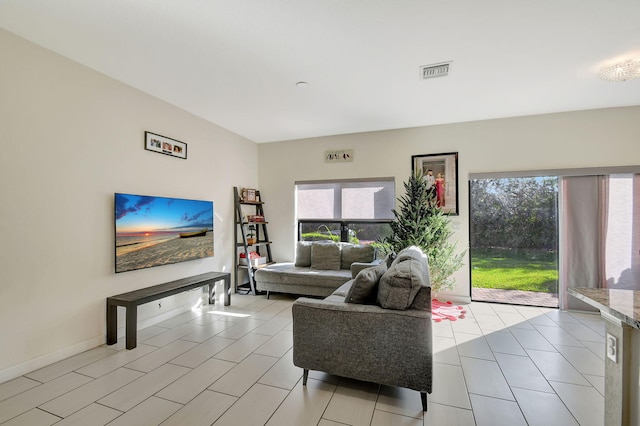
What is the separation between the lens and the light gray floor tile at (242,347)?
2.72 meters

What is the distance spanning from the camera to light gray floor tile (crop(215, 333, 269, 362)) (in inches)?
107

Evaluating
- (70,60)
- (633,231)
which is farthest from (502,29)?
(70,60)

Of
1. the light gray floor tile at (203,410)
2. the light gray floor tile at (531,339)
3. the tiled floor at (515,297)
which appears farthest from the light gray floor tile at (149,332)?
the tiled floor at (515,297)

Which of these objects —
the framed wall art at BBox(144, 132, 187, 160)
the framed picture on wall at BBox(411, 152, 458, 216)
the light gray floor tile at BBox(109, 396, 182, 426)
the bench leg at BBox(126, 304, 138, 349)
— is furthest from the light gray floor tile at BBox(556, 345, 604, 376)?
the framed wall art at BBox(144, 132, 187, 160)

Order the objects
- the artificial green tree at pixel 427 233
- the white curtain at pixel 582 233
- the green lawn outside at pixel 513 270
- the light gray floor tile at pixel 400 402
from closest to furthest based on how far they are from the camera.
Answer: the light gray floor tile at pixel 400 402 < the white curtain at pixel 582 233 < the artificial green tree at pixel 427 233 < the green lawn outside at pixel 513 270

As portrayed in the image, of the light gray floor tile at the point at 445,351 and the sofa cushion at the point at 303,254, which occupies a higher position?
the sofa cushion at the point at 303,254

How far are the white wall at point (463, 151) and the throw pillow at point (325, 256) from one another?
73cm

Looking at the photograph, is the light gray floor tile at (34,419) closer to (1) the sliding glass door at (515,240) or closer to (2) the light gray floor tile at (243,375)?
(2) the light gray floor tile at (243,375)

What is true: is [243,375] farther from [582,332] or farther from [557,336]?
[582,332]

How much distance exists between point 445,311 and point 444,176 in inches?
79.2

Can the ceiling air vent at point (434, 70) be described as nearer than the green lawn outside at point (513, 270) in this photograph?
Yes

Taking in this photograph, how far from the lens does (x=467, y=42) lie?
240cm

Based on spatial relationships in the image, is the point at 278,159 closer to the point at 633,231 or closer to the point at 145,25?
the point at 145,25

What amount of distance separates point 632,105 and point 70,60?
6.44 metres
